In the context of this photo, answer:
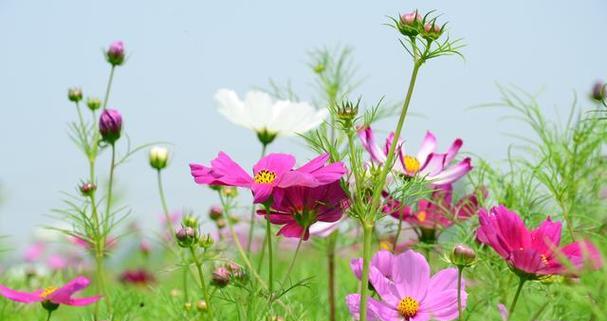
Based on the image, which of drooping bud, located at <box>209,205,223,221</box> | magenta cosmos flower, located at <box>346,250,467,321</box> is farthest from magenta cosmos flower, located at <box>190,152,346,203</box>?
drooping bud, located at <box>209,205,223,221</box>

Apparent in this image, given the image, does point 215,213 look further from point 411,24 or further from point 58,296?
point 411,24

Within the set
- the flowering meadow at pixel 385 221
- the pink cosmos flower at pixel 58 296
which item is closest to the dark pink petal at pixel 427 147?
the flowering meadow at pixel 385 221

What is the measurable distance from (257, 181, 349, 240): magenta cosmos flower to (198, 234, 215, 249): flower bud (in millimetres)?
134

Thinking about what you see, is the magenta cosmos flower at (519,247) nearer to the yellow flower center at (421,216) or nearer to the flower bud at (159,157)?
the yellow flower center at (421,216)

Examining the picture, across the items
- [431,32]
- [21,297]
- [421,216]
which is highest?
[431,32]

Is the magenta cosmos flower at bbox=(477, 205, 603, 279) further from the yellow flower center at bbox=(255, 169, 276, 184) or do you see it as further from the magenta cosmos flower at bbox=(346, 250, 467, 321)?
the yellow flower center at bbox=(255, 169, 276, 184)

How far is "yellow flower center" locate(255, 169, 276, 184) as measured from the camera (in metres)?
0.75

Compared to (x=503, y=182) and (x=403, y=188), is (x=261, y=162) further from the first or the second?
(x=503, y=182)

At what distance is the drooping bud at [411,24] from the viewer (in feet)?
2.21

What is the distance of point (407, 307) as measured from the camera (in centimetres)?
79

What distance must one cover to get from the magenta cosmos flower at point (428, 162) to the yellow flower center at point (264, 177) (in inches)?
6.9

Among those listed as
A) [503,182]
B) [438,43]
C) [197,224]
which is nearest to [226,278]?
[197,224]

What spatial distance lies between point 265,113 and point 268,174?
1.43ft

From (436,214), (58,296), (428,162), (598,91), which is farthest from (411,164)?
(58,296)
